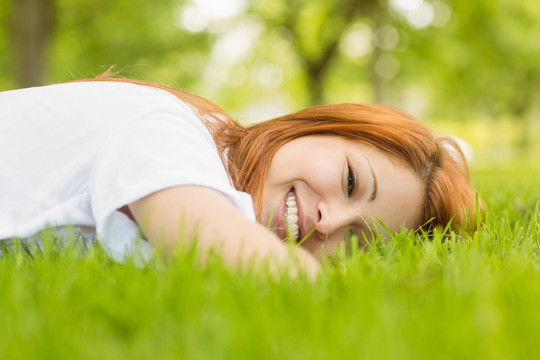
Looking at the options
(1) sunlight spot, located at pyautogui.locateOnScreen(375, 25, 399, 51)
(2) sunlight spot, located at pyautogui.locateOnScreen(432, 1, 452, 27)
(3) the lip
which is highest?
(2) sunlight spot, located at pyautogui.locateOnScreen(432, 1, 452, 27)

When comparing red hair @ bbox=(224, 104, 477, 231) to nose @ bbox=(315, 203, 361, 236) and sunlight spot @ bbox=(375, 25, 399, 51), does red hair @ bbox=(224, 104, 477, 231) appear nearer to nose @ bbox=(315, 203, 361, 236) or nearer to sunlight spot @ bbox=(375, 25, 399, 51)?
nose @ bbox=(315, 203, 361, 236)

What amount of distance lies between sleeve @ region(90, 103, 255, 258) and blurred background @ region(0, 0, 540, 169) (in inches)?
351

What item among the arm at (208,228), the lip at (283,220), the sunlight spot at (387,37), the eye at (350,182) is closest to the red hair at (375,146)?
the lip at (283,220)

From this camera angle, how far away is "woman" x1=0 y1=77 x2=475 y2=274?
160 cm

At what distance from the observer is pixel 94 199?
173 centimetres

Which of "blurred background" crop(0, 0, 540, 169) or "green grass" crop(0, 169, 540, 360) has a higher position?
"blurred background" crop(0, 0, 540, 169)

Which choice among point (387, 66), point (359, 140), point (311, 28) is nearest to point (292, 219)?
point (359, 140)

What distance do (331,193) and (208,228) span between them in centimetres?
73

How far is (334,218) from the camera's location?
2088 millimetres

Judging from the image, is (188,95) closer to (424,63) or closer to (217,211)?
(217,211)

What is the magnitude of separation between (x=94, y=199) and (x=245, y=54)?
62.4 ft

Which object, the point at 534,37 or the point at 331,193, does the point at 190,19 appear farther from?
the point at 331,193

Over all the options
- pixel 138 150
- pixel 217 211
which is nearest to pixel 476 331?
pixel 217 211

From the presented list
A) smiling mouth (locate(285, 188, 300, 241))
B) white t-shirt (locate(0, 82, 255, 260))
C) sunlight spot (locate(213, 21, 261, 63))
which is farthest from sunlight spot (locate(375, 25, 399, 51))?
white t-shirt (locate(0, 82, 255, 260))
